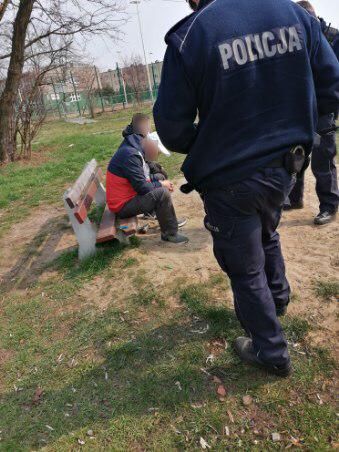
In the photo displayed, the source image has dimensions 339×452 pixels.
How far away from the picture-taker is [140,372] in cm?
254

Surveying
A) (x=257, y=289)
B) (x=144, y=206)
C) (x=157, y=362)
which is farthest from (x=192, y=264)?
(x=257, y=289)

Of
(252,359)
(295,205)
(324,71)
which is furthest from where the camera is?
(295,205)

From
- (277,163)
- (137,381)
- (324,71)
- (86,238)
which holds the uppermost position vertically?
(324,71)

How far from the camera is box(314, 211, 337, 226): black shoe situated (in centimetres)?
407

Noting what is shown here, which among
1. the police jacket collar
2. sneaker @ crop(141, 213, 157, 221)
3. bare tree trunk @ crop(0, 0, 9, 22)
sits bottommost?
sneaker @ crop(141, 213, 157, 221)

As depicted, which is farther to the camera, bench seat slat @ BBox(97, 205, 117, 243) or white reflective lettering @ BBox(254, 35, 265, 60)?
bench seat slat @ BBox(97, 205, 117, 243)

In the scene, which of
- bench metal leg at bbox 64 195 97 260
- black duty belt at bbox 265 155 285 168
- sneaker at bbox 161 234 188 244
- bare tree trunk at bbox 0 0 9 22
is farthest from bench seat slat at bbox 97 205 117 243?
bare tree trunk at bbox 0 0 9 22

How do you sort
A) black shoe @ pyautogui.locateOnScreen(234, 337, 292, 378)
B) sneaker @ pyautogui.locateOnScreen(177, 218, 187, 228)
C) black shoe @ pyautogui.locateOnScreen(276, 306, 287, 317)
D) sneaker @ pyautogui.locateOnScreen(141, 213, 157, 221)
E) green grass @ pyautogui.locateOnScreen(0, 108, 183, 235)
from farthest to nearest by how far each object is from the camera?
green grass @ pyautogui.locateOnScreen(0, 108, 183, 235)
sneaker @ pyautogui.locateOnScreen(141, 213, 157, 221)
sneaker @ pyautogui.locateOnScreen(177, 218, 187, 228)
black shoe @ pyautogui.locateOnScreen(276, 306, 287, 317)
black shoe @ pyautogui.locateOnScreen(234, 337, 292, 378)

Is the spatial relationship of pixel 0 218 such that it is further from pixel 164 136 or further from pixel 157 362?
pixel 164 136

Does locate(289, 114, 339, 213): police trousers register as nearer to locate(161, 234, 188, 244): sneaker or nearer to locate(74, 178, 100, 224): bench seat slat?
locate(161, 234, 188, 244): sneaker

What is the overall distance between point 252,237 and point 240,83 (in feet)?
2.39

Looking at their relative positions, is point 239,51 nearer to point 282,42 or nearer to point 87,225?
point 282,42

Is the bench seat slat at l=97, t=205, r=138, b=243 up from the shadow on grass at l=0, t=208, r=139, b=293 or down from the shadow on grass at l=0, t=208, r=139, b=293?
up

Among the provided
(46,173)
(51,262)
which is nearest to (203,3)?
(51,262)
